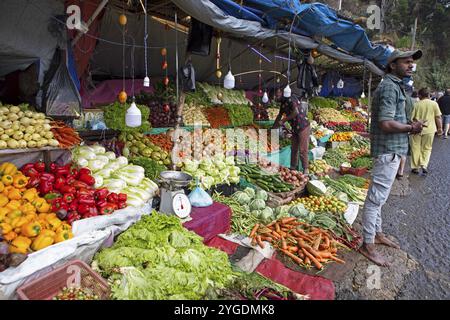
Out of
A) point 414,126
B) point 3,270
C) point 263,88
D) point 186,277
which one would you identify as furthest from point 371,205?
point 263,88

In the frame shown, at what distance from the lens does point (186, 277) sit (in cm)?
245

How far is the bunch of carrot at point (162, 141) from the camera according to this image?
17.2 feet

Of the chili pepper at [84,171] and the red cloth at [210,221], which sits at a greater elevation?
the chili pepper at [84,171]

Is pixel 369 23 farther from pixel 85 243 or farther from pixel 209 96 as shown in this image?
pixel 85 243

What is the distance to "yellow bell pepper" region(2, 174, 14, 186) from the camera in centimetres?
298

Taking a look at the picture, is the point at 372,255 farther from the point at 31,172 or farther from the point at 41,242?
the point at 31,172

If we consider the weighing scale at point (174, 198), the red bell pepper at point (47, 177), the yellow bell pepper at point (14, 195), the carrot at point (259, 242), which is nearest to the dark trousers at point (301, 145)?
the carrot at point (259, 242)

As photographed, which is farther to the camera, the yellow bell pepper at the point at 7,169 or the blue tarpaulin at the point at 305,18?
the blue tarpaulin at the point at 305,18

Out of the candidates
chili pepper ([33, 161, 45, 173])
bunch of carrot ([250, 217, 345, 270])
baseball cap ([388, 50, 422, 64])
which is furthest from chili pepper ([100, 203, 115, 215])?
baseball cap ([388, 50, 422, 64])

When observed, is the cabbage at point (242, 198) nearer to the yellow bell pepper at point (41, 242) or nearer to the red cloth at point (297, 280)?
the red cloth at point (297, 280)

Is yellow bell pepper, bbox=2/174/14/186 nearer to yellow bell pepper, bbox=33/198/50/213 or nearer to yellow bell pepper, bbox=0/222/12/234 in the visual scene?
yellow bell pepper, bbox=33/198/50/213

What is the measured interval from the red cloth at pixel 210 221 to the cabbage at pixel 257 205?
2.13ft

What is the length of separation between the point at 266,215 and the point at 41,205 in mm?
2835

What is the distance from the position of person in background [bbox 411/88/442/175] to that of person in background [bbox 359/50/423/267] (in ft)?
16.2
